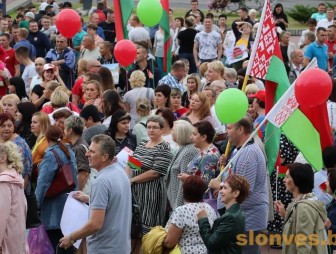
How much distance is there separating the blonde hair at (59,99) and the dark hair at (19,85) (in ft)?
8.70

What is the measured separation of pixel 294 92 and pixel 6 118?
119 inches

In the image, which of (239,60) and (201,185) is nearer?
(201,185)

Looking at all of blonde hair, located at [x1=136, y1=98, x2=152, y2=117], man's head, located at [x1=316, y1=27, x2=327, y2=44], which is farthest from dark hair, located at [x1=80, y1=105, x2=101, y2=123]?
man's head, located at [x1=316, y1=27, x2=327, y2=44]

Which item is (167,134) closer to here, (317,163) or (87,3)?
(317,163)

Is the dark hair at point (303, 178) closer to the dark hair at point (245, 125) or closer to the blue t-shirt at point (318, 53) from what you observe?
the dark hair at point (245, 125)

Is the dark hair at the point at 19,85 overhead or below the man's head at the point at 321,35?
overhead

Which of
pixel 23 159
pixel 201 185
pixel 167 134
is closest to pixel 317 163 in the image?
pixel 201 185

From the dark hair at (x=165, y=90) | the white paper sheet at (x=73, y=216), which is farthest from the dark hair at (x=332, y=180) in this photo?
the dark hair at (x=165, y=90)

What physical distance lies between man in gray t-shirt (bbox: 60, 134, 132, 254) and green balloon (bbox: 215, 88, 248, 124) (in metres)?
1.83

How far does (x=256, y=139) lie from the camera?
31.6ft

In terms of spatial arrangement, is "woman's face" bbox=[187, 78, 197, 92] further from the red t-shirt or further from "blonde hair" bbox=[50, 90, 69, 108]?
the red t-shirt

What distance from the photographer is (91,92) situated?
40.9ft

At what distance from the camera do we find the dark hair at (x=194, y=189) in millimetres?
8156

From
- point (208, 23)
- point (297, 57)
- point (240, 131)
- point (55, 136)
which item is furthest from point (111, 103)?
point (208, 23)
